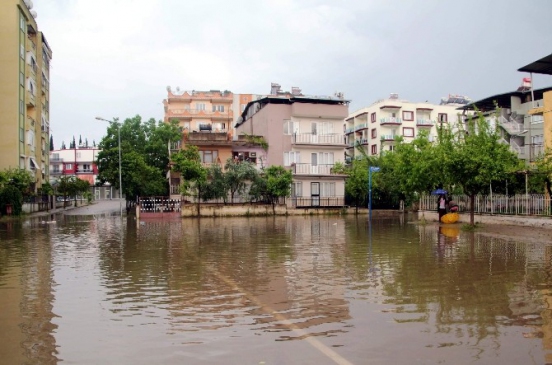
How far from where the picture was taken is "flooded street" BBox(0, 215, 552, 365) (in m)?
6.16

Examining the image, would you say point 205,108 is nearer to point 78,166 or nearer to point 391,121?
point 391,121

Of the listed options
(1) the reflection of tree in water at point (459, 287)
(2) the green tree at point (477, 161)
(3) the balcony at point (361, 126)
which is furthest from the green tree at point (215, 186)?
(3) the balcony at point (361, 126)

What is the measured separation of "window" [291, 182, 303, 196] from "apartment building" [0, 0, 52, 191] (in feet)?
84.3

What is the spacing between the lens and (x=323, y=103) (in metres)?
52.5

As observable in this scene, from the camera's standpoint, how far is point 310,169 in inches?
2031

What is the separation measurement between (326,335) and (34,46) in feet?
195

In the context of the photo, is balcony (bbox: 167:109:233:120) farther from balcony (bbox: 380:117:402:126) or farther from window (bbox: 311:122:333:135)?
window (bbox: 311:122:333:135)

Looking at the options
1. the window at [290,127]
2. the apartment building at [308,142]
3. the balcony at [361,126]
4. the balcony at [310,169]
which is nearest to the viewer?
the balcony at [310,169]

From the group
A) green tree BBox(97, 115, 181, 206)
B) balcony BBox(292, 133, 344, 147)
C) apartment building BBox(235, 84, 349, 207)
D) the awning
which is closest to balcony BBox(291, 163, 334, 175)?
apartment building BBox(235, 84, 349, 207)

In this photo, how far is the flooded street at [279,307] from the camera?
20.2ft

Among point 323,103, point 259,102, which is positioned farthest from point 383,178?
point 259,102

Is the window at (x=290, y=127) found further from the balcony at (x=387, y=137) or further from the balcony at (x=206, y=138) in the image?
the balcony at (x=387, y=137)

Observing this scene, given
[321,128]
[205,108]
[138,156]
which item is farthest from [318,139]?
[205,108]

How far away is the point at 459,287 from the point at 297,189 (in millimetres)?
41205
